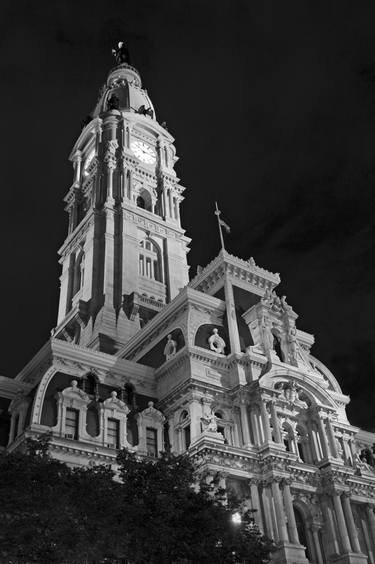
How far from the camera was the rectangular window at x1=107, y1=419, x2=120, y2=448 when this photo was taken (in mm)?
43516

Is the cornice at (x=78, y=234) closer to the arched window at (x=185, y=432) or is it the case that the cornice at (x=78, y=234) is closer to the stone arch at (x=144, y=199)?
the stone arch at (x=144, y=199)

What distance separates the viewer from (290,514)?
40.9m

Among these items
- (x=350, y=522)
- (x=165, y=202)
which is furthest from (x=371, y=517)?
(x=165, y=202)

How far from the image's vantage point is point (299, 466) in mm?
43750

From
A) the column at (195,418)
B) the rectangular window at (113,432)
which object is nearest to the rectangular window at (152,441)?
Answer: the rectangular window at (113,432)

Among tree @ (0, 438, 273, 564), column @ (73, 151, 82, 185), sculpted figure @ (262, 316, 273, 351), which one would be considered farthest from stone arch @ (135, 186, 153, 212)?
tree @ (0, 438, 273, 564)

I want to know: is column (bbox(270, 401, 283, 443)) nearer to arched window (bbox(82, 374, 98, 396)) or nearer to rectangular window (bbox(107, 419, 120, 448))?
rectangular window (bbox(107, 419, 120, 448))

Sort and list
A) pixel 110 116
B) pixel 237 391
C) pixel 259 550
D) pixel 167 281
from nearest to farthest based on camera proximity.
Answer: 1. pixel 259 550
2. pixel 237 391
3. pixel 167 281
4. pixel 110 116

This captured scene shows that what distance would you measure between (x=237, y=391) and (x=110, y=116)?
5194 centimetres

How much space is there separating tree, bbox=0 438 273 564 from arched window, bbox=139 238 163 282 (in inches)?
1662

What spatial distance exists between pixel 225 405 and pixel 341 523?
1130 centimetres

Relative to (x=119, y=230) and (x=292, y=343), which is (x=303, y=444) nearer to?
(x=292, y=343)

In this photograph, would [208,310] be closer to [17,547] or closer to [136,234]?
[136,234]

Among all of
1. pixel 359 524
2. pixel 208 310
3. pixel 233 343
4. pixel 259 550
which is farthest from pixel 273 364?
pixel 259 550
